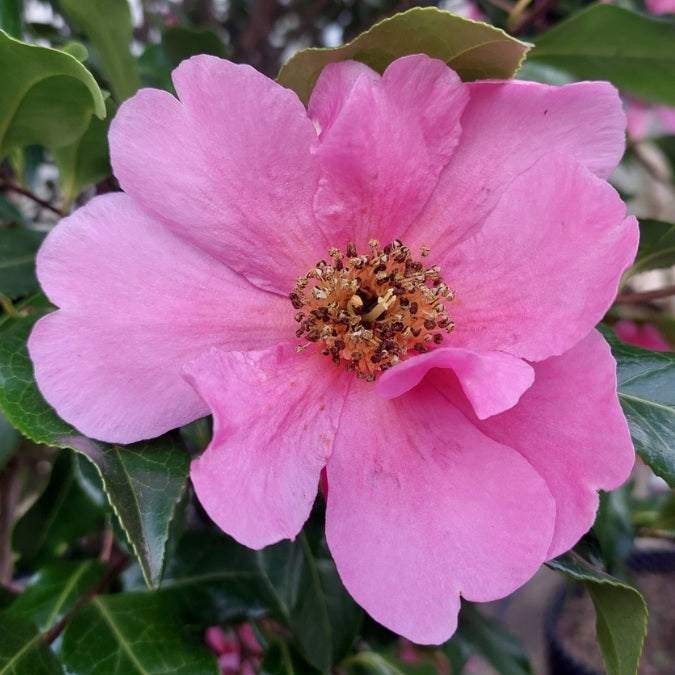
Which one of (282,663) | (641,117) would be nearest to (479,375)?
(282,663)

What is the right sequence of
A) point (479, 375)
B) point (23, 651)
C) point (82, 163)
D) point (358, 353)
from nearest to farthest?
point (479, 375)
point (358, 353)
point (23, 651)
point (82, 163)

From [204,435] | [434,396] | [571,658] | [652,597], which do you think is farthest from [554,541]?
[652,597]

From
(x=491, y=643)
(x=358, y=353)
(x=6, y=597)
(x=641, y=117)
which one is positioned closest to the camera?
(x=358, y=353)

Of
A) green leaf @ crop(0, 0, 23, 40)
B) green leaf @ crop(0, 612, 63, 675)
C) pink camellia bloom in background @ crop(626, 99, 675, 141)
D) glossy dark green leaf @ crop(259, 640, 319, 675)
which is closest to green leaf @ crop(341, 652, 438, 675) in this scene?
glossy dark green leaf @ crop(259, 640, 319, 675)

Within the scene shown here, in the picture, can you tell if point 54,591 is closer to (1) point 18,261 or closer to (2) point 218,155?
(1) point 18,261

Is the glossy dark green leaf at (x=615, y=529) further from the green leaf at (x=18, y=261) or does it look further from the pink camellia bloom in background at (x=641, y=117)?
the pink camellia bloom in background at (x=641, y=117)
